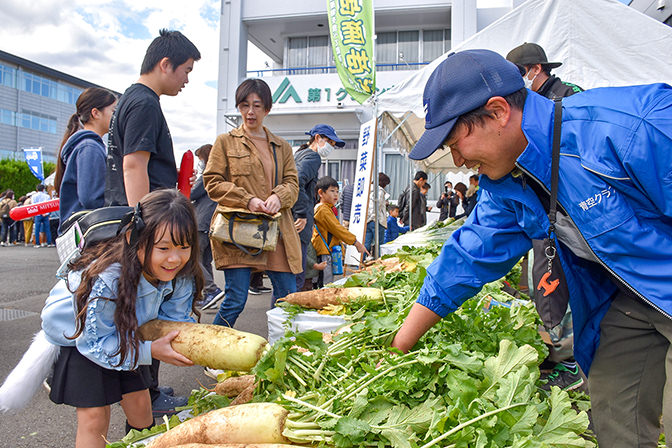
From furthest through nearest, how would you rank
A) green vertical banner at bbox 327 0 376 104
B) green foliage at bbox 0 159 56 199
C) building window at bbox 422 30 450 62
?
green foliage at bbox 0 159 56 199 → building window at bbox 422 30 450 62 → green vertical banner at bbox 327 0 376 104

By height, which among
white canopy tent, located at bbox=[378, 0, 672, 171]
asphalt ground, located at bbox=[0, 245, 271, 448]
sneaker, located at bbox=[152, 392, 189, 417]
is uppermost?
white canopy tent, located at bbox=[378, 0, 672, 171]

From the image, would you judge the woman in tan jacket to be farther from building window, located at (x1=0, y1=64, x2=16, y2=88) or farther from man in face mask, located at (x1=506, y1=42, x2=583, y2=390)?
building window, located at (x1=0, y1=64, x2=16, y2=88)

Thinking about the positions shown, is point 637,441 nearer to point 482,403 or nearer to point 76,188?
point 482,403

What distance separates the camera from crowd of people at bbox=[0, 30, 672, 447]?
132cm

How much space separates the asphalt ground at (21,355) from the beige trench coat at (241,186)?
44.2 inches

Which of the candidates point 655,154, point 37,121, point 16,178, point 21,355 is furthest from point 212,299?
point 37,121

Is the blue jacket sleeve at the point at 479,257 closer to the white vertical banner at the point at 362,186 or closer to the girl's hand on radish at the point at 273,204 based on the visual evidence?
the girl's hand on radish at the point at 273,204

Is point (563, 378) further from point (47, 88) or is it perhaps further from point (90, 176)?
point (47, 88)

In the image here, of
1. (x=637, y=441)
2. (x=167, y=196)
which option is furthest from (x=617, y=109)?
(x=167, y=196)

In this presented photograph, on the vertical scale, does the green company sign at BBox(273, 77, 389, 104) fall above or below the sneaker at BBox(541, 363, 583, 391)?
above

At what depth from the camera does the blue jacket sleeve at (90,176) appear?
110 inches

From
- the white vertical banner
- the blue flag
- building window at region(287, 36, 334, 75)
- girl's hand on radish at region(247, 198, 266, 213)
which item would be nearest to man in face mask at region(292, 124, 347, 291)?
girl's hand on radish at region(247, 198, 266, 213)

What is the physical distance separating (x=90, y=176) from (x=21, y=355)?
2.56 m

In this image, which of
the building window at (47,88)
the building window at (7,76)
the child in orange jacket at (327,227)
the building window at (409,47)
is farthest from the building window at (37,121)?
the child in orange jacket at (327,227)
